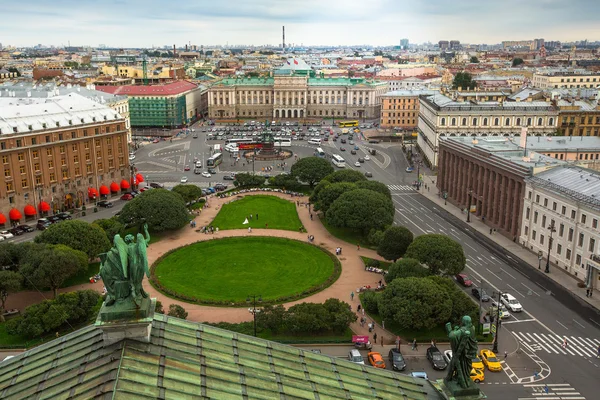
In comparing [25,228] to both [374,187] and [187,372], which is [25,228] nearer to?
[374,187]

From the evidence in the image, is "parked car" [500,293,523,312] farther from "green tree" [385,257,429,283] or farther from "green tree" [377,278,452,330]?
"green tree" [377,278,452,330]

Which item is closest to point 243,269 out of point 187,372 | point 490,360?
point 490,360

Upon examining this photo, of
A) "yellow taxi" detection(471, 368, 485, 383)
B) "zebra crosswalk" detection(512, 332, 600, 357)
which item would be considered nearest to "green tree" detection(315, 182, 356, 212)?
"zebra crosswalk" detection(512, 332, 600, 357)

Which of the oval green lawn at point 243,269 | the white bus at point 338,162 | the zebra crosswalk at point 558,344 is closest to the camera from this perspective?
the zebra crosswalk at point 558,344

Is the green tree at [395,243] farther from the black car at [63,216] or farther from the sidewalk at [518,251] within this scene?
the black car at [63,216]

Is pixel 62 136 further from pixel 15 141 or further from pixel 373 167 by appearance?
pixel 373 167

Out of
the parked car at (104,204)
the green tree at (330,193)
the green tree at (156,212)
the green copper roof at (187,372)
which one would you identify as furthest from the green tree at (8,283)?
the green tree at (330,193)

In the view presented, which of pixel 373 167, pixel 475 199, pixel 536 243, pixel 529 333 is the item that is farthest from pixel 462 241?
pixel 373 167
